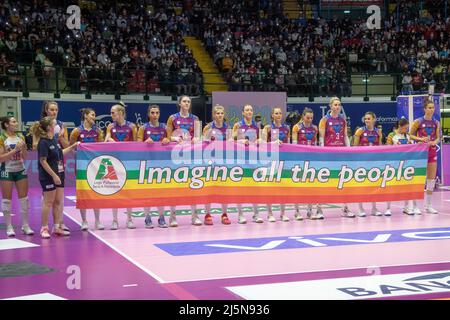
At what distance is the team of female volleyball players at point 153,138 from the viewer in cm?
775

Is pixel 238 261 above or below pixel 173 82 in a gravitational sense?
below

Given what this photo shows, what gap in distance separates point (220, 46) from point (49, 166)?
16.9 metres

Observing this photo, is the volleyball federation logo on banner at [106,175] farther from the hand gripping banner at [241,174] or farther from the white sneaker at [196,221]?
the white sneaker at [196,221]

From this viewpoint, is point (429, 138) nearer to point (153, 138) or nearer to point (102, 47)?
point (153, 138)

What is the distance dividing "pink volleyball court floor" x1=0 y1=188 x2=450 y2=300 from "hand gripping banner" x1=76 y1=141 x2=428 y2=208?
44cm

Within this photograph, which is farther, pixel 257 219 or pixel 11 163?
pixel 257 219

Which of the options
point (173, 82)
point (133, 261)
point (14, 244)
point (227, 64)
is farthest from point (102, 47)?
point (133, 261)

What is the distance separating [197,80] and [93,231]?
12691 millimetres

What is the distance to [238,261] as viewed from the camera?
6.21 metres

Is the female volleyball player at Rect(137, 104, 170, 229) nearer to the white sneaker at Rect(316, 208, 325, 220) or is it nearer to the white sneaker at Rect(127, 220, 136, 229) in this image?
the white sneaker at Rect(127, 220, 136, 229)

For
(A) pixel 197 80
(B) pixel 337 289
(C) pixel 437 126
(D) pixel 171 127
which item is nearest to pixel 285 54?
(A) pixel 197 80

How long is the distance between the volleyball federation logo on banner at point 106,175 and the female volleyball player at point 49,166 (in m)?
0.57

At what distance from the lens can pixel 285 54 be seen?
931 inches
